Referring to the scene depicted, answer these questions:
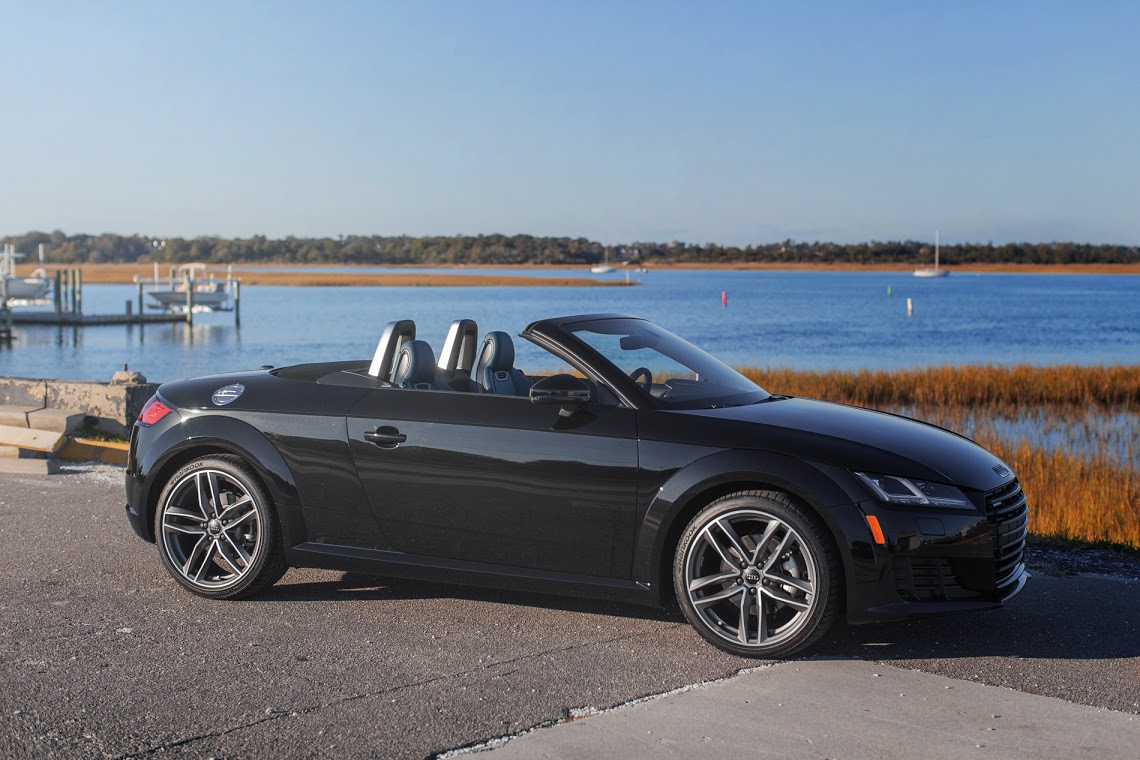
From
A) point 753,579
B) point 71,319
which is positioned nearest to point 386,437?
point 753,579

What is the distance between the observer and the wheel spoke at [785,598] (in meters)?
5.08

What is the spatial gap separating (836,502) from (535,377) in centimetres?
240

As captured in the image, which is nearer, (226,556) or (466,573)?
(466,573)

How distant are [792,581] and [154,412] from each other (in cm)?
356

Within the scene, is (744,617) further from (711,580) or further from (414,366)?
(414,366)

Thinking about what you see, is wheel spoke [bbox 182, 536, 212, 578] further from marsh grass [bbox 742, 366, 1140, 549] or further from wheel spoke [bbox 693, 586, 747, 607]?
marsh grass [bbox 742, 366, 1140, 549]

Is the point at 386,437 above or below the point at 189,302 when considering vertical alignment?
above

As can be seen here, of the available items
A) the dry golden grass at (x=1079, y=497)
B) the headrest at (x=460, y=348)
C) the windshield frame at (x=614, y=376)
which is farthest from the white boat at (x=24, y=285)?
the windshield frame at (x=614, y=376)

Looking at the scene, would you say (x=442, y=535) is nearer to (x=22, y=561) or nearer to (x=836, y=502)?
(x=836, y=502)

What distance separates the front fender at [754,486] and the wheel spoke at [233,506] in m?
2.11

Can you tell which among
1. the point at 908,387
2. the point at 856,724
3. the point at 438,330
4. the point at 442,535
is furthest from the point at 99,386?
the point at 438,330

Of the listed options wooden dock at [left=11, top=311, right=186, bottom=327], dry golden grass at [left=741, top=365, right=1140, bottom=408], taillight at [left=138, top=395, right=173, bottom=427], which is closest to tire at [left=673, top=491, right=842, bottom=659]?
taillight at [left=138, top=395, right=173, bottom=427]

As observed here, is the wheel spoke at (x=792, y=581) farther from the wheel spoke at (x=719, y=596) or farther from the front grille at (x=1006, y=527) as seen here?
the front grille at (x=1006, y=527)

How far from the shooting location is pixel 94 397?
1200 cm
